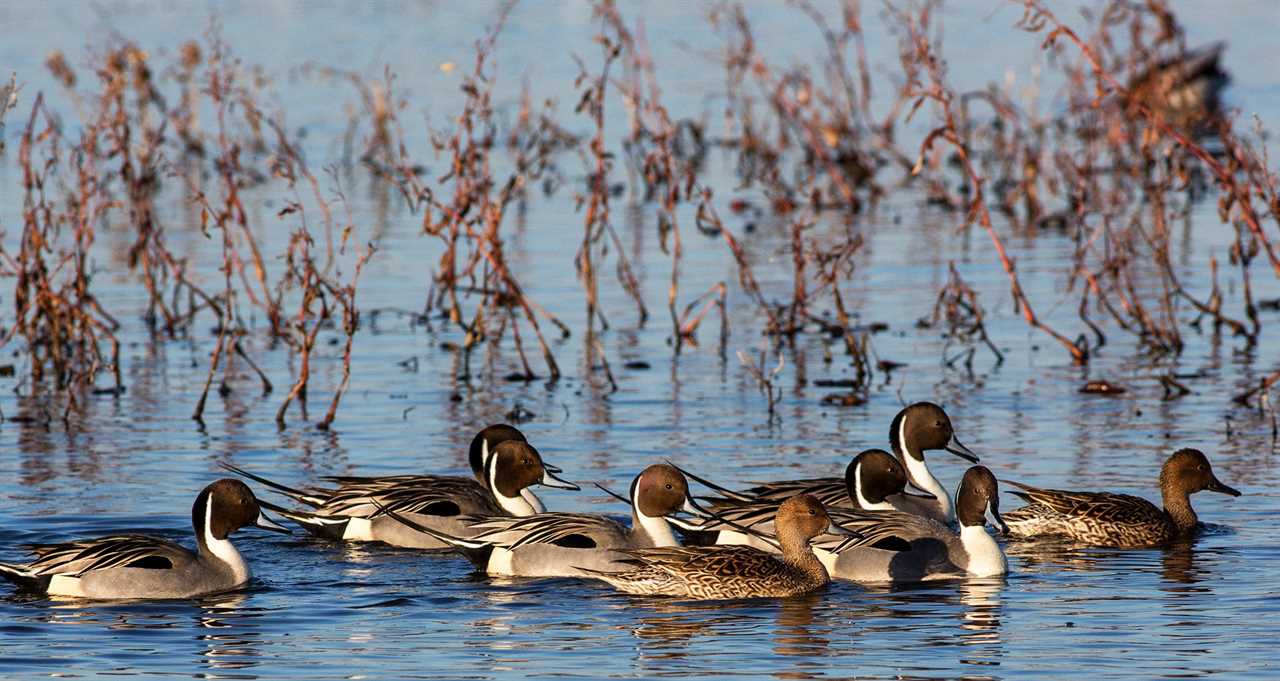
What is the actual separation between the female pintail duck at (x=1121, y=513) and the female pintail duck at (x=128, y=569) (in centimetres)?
359

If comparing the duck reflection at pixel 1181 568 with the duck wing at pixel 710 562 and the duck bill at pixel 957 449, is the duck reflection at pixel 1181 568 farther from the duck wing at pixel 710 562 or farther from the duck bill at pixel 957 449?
the duck wing at pixel 710 562

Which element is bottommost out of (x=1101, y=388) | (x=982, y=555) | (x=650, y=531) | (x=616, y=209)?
(x=982, y=555)

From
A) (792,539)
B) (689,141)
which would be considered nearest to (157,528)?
(792,539)

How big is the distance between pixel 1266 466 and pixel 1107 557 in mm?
1980

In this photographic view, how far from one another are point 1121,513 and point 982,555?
0.97 m

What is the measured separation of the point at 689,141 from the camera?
84.6ft

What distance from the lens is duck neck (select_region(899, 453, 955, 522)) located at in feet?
35.7

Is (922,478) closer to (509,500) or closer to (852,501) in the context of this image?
(852,501)

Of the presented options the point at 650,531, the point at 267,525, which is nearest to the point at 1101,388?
the point at 650,531

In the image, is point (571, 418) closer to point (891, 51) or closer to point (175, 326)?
point (175, 326)

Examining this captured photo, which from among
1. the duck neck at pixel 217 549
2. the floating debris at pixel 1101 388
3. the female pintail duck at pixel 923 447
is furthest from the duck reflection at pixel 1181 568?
the duck neck at pixel 217 549

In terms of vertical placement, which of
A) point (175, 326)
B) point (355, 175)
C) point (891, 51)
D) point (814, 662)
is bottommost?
point (814, 662)

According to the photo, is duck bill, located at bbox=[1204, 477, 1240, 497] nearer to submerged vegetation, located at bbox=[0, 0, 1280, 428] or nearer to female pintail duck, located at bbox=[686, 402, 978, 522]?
female pintail duck, located at bbox=[686, 402, 978, 522]

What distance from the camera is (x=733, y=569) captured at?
356 inches
